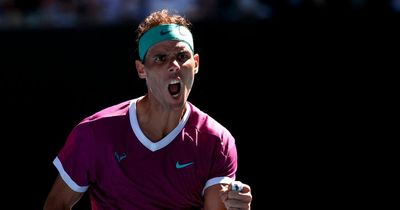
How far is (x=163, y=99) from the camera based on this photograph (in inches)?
154

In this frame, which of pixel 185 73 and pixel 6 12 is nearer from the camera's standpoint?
pixel 185 73

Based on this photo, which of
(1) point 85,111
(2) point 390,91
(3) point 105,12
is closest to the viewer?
(2) point 390,91

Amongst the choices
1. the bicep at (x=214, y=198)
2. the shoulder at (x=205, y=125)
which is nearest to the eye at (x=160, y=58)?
the shoulder at (x=205, y=125)

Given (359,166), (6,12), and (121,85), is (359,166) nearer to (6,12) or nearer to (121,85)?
(121,85)

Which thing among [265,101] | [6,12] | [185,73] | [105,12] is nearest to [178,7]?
[105,12]

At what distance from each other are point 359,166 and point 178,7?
186 cm

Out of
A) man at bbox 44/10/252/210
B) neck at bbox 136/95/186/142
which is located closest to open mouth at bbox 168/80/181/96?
man at bbox 44/10/252/210

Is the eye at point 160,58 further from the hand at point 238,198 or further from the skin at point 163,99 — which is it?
the hand at point 238,198

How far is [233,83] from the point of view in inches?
234

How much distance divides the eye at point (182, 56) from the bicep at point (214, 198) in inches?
24.8

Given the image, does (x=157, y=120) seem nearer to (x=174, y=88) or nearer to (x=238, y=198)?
(x=174, y=88)

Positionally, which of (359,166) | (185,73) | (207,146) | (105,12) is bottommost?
(359,166)

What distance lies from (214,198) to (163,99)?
539 millimetres

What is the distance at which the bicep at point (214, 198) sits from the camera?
3939 mm
